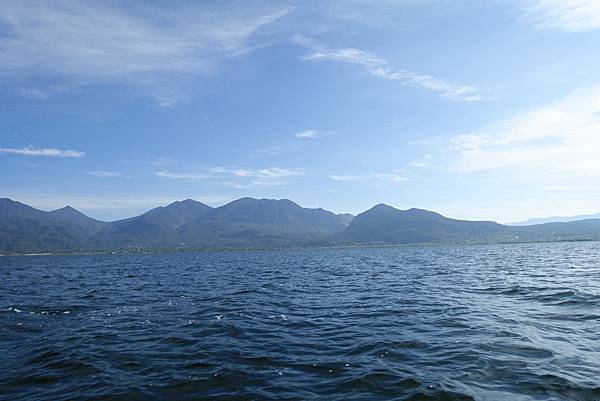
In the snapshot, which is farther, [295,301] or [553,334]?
[295,301]

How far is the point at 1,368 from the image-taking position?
15742 millimetres

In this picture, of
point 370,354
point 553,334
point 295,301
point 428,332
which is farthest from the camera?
point 295,301

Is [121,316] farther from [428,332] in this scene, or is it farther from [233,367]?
[428,332]

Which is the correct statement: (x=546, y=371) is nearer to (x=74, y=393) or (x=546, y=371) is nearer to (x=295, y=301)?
(x=74, y=393)

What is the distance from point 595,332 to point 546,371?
7.23 m

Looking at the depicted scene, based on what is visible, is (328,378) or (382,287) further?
(382,287)

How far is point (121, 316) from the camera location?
26328 mm

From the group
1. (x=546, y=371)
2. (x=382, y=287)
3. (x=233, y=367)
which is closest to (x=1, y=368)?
(x=233, y=367)

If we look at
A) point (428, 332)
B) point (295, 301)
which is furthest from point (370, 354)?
point (295, 301)

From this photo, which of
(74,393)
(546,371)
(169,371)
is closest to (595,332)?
(546,371)

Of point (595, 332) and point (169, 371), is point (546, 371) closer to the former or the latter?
point (595, 332)

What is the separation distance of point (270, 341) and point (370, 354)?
5.09 m

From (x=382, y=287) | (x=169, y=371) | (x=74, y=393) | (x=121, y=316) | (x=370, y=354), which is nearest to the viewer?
(x=74, y=393)

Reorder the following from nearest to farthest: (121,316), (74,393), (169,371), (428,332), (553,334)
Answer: (74,393)
(169,371)
(553,334)
(428,332)
(121,316)
